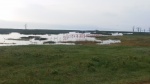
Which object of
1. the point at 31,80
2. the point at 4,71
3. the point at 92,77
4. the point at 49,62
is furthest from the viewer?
the point at 49,62

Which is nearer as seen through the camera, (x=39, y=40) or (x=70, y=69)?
(x=70, y=69)

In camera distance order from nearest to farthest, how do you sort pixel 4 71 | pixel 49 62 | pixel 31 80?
pixel 31 80
pixel 4 71
pixel 49 62

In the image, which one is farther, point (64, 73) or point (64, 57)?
point (64, 57)

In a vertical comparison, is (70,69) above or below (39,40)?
above

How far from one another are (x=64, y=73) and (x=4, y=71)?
3947 millimetres

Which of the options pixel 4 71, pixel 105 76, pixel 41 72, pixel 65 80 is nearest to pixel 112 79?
pixel 105 76

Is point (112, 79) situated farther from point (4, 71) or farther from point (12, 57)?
point (12, 57)

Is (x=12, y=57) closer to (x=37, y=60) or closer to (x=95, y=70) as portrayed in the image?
(x=37, y=60)

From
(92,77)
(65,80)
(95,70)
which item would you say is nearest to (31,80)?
(65,80)

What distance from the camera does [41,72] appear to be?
69.6 feet

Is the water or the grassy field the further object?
the water

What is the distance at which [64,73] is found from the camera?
21.4 meters

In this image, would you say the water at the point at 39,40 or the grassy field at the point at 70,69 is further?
the water at the point at 39,40

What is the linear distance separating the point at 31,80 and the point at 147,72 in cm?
829
